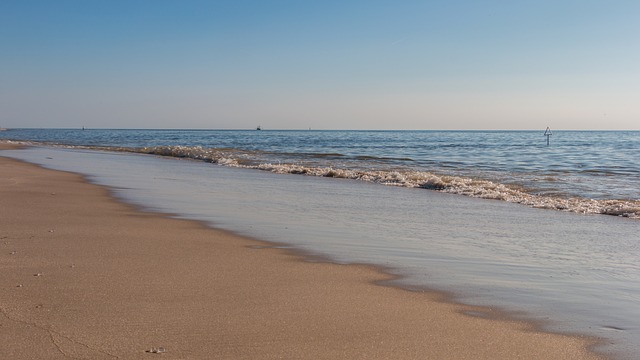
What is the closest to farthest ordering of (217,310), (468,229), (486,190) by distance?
(217,310), (468,229), (486,190)

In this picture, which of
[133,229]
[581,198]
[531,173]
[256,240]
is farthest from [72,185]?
[531,173]

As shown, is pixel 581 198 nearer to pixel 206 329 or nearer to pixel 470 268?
pixel 470 268

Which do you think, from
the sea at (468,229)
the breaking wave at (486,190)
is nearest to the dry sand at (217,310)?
the sea at (468,229)

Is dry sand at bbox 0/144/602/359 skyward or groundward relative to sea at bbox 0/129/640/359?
skyward

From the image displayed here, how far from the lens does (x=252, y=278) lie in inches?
231

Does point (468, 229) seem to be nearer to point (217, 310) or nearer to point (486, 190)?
point (217, 310)

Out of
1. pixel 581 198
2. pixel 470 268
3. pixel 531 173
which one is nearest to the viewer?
pixel 470 268

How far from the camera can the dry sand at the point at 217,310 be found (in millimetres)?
3980

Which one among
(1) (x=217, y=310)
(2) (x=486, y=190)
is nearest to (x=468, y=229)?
(1) (x=217, y=310)

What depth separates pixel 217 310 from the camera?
187 inches

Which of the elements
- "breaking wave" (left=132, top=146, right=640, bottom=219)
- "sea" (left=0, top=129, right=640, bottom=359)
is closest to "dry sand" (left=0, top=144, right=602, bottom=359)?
"sea" (left=0, top=129, right=640, bottom=359)

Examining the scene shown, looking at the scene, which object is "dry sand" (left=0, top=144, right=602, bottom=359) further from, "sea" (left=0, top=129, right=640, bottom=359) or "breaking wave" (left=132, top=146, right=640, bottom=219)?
"breaking wave" (left=132, top=146, right=640, bottom=219)

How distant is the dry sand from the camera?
13.1ft

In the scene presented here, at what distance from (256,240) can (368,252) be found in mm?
1550
